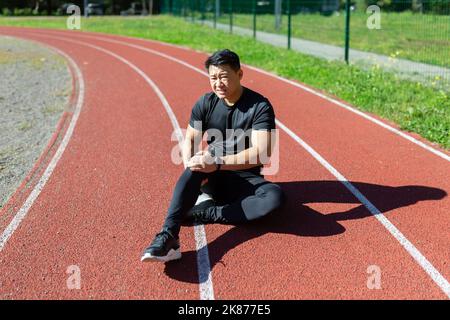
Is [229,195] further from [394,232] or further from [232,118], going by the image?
[394,232]

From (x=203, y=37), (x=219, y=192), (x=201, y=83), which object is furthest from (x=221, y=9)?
(x=219, y=192)

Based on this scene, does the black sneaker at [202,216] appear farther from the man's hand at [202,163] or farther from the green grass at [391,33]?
the green grass at [391,33]

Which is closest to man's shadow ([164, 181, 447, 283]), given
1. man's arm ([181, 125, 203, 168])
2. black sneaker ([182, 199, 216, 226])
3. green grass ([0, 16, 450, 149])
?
black sneaker ([182, 199, 216, 226])

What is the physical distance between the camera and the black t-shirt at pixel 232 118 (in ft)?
16.0

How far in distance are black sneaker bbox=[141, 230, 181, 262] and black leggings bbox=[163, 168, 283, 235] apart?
0.26ft

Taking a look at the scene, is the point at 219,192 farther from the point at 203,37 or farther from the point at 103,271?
the point at 203,37

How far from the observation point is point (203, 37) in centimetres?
2275

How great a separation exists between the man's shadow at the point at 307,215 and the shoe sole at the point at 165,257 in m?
0.06

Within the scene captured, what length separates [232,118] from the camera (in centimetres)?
497

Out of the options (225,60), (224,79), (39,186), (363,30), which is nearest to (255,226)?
(224,79)

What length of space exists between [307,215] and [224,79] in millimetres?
1484
